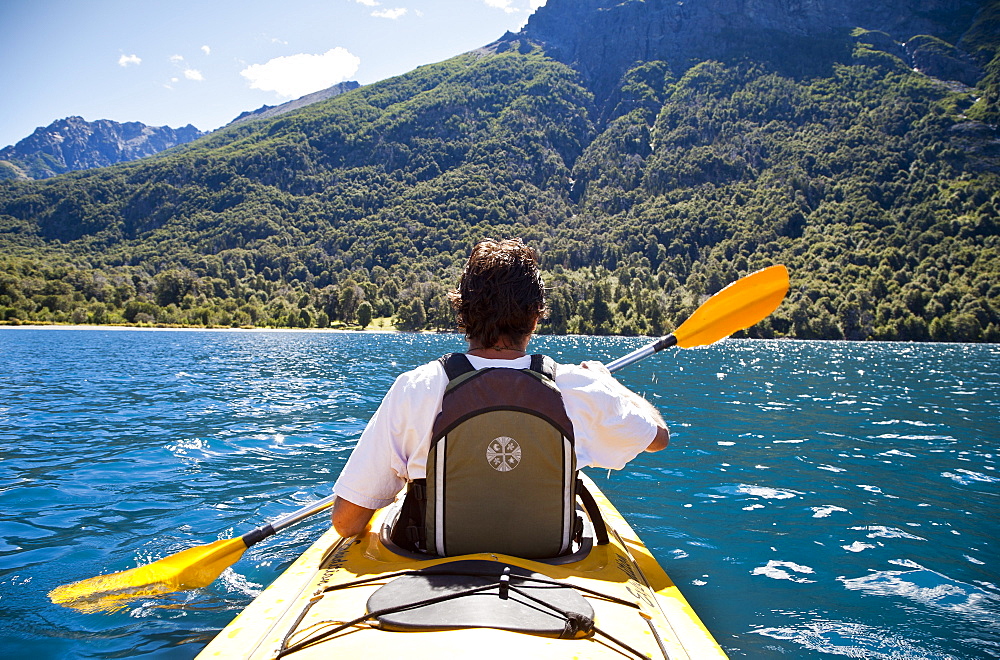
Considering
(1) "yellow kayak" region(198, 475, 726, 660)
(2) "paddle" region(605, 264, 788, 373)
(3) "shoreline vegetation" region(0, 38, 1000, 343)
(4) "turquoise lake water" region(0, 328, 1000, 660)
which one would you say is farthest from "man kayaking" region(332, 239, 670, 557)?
(3) "shoreline vegetation" region(0, 38, 1000, 343)

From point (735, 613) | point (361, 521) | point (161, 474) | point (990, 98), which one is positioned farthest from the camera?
point (990, 98)

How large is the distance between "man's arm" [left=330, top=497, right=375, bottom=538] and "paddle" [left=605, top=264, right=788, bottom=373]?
3316 mm

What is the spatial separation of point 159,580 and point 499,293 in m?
3.34

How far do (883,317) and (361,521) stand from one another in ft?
380

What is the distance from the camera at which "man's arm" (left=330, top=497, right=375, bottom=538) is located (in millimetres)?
3094

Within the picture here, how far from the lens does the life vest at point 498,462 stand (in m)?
2.73

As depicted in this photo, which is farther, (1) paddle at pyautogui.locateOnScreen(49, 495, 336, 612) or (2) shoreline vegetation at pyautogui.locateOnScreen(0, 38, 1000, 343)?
(2) shoreline vegetation at pyautogui.locateOnScreen(0, 38, 1000, 343)

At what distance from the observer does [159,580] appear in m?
4.29

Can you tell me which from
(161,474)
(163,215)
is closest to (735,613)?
(161,474)

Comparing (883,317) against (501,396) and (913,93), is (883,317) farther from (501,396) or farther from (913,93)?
(913,93)

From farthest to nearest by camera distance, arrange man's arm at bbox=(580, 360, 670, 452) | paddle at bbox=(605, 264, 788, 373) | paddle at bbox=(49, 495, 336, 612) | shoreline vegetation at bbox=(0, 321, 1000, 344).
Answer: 1. shoreline vegetation at bbox=(0, 321, 1000, 344)
2. paddle at bbox=(605, 264, 788, 373)
3. paddle at bbox=(49, 495, 336, 612)
4. man's arm at bbox=(580, 360, 670, 452)

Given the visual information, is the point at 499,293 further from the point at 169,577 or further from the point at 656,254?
the point at 656,254

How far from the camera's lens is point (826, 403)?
17.4m

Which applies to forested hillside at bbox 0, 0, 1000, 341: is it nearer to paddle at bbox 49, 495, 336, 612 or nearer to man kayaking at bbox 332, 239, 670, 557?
paddle at bbox 49, 495, 336, 612
